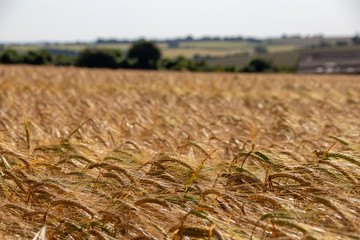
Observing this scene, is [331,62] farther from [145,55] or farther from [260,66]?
[145,55]

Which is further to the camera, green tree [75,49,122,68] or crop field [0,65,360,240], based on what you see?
green tree [75,49,122,68]

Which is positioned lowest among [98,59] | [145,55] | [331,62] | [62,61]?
[62,61]

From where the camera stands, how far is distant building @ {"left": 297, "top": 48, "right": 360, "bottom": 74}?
44656mm

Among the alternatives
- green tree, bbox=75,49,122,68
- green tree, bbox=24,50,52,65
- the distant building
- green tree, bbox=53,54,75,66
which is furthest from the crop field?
green tree, bbox=53,54,75,66

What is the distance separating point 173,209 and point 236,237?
0.48 meters

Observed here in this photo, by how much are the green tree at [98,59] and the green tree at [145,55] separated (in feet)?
8.28

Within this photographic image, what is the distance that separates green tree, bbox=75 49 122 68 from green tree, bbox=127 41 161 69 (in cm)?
252

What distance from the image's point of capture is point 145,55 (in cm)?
5844

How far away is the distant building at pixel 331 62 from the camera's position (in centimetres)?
4466

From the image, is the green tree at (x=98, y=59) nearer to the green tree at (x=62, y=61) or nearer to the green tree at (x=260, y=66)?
the green tree at (x=62, y=61)

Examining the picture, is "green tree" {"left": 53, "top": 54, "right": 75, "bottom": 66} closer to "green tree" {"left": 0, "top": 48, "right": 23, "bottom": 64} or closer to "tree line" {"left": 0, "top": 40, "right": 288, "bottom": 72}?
"tree line" {"left": 0, "top": 40, "right": 288, "bottom": 72}

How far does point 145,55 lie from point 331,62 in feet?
87.4

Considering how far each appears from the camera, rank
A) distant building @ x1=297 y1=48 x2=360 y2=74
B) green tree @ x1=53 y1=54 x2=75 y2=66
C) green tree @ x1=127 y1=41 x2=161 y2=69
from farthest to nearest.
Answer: green tree @ x1=127 y1=41 x2=161 y2=69
green tree @ x1=53 y1=54 x2=75 y2=66
distant building @ x1=297 y1=48 x2=360 y2=74

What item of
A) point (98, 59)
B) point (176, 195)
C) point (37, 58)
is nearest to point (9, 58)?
point (37, 58)
